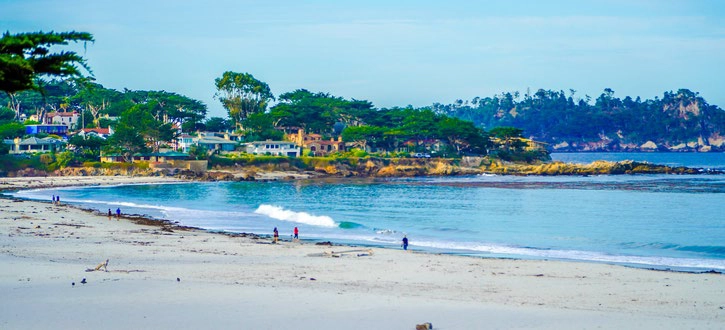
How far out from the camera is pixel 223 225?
3453 cm

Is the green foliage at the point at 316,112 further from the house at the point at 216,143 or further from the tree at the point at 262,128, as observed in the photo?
the house at the point at 216,143

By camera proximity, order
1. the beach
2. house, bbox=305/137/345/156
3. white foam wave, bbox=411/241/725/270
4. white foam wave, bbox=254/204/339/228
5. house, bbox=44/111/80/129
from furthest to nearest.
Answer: house, bbox=44/111/80/129 → house, bbox=305/137/345/156 → white foam wave, bbox=254/204/339/228 → white foam wave, bbox=411/241/725/270 → the beach

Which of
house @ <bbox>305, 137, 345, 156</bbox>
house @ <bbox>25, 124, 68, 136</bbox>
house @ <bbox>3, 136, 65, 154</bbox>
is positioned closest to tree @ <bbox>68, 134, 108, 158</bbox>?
house @ <bbox>3, 136, 65, 154</bbox>

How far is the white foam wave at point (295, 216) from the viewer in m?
36.4

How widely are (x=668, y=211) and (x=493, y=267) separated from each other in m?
24.6

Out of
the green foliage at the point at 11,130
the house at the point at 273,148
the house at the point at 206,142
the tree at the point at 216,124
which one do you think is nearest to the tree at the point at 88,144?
the green foliage at the point at 11,130

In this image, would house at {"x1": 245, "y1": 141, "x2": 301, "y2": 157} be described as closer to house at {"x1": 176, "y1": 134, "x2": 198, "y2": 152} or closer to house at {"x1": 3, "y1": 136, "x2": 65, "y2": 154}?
house at {"x1": 176, "y1": 134, "x2": 198, "y2": 152}

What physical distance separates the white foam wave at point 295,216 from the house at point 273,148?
164 feet

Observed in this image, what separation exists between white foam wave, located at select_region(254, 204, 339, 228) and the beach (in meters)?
10.6

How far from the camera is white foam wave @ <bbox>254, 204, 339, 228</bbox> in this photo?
3644 cm

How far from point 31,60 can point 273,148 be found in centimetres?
8589

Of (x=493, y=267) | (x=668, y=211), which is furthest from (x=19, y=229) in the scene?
(x=668, y=211)

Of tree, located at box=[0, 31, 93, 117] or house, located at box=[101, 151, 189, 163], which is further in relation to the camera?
house, located at box=[101, 151, 189, 163]

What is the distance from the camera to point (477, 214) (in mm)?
40562
